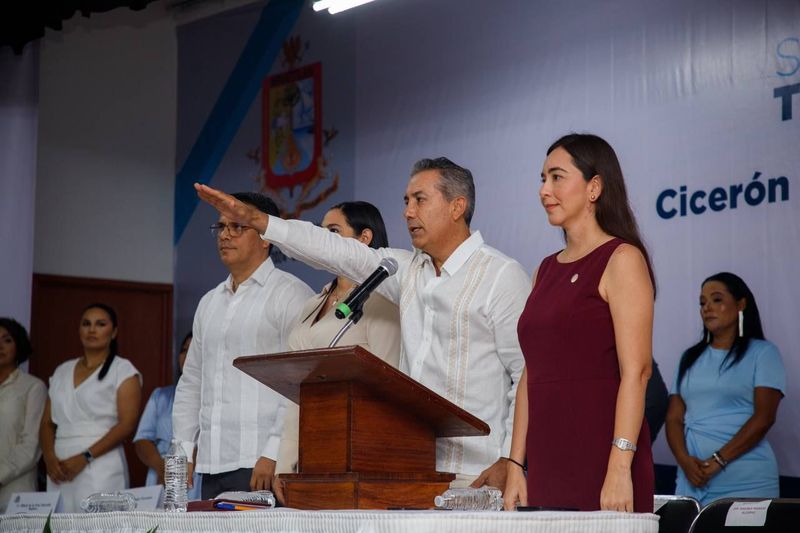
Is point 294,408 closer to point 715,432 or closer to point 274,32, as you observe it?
point 715,432

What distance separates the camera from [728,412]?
4879mm

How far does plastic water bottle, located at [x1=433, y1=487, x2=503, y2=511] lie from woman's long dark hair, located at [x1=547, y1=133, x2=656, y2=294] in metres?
0.65

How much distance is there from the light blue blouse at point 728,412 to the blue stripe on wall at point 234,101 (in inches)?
170

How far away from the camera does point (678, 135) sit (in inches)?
212

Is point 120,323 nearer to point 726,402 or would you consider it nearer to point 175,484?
point 726,402

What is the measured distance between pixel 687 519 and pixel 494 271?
2.85 ft

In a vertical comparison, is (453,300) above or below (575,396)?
Answer: above

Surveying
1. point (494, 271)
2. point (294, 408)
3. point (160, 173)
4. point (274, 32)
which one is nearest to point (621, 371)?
point (494, 271)

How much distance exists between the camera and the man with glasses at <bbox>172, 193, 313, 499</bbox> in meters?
3.70

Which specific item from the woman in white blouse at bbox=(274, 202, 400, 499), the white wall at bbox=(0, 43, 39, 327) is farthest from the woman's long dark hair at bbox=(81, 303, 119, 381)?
the woman in white blouse at bbox=(274, 202, 400, 499)

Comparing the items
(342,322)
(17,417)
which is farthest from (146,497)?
(17,417)

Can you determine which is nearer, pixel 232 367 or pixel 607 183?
pixel 607 183

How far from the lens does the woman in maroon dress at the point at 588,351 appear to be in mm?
2229

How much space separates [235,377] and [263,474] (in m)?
0.43
